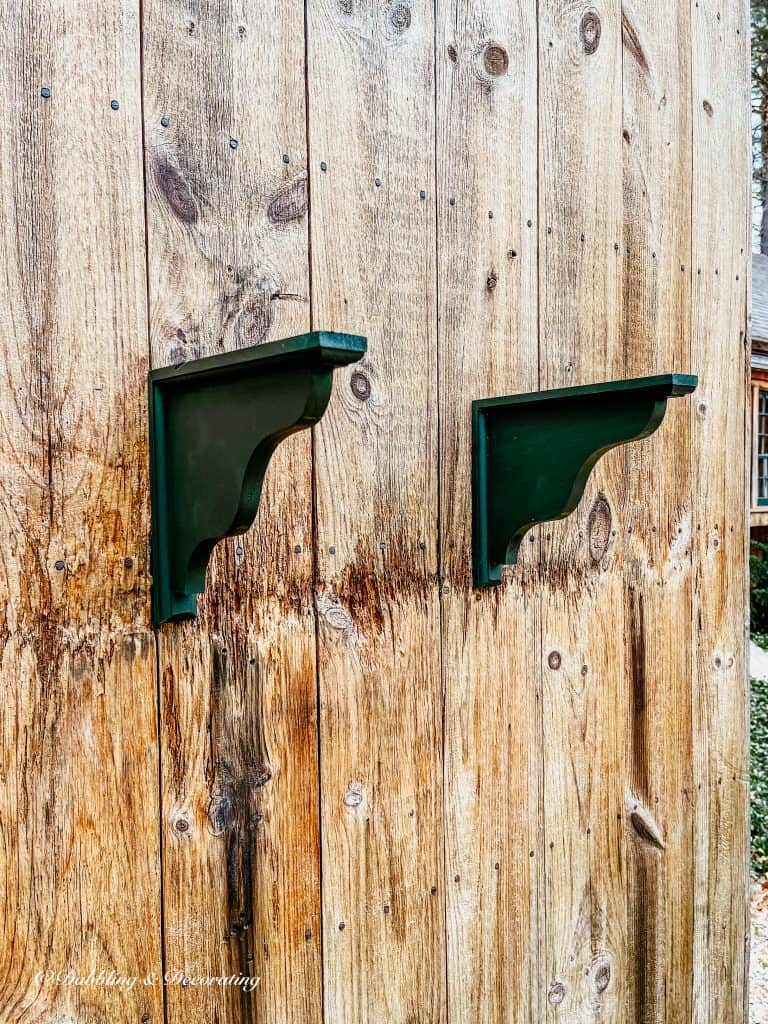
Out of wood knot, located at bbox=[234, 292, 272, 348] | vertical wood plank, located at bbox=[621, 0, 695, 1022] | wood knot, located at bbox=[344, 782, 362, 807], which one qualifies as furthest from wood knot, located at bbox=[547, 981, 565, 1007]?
wood knot, located at bbox=[234, 292, 272, 348]

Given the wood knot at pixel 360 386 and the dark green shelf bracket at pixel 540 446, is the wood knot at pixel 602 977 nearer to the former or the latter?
the dark green shelf bracket at pixel 540 446

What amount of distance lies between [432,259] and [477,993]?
90 centimetres

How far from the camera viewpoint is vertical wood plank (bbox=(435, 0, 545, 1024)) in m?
1.05

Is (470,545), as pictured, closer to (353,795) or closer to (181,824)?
(353,795)

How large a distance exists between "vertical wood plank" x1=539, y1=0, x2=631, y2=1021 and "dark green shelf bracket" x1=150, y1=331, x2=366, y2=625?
0.54 meters

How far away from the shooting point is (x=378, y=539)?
981 millimetres

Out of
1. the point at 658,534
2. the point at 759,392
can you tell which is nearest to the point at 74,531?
the point at 658,534

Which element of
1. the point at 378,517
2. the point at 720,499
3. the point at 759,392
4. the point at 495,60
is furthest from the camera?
the point at 759,392

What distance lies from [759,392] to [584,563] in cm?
384

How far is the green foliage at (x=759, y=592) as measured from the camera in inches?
296

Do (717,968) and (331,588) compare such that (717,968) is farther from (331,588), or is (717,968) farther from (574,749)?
(331,588)

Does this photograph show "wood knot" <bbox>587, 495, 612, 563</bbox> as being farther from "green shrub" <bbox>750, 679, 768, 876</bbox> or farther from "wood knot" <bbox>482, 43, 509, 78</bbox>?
"green shrub" <bbox>750, 679, 768, 876</bbox>

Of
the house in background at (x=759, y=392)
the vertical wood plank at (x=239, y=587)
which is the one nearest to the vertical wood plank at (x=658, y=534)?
the vertical wood plank at (x=239, y=587)

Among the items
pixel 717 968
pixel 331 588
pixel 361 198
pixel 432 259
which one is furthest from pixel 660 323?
pixel 717 968
